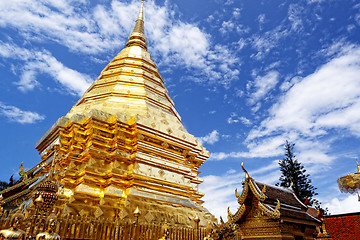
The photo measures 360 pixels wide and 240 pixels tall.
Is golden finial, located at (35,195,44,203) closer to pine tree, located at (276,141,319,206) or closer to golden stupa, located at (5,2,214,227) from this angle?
golden stupa, located at (5,2,214,227)

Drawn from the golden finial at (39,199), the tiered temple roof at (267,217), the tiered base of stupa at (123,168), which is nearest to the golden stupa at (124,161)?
the tiered base of stupa at (123,168)

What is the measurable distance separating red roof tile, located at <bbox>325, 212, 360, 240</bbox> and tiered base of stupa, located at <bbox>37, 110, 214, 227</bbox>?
13.9 ft

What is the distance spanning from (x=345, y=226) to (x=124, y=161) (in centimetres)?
793

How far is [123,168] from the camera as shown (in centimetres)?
859

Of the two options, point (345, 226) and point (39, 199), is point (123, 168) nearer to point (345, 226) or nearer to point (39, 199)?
point (39, 199)

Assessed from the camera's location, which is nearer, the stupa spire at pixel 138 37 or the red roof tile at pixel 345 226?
the red roof tile at pixel 345 226

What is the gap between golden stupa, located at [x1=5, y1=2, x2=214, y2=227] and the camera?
305 inches

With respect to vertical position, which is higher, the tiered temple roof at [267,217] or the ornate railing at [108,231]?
the tiered temple roof at [267,217]

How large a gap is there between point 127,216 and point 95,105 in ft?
16.0

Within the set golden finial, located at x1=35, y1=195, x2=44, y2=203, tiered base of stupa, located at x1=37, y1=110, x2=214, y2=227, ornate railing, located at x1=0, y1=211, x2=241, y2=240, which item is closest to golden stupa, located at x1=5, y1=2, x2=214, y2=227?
tiered base of stupa, located at x1=37, y1=110, x2=214, y2=227

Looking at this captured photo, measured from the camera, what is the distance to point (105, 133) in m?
8.96

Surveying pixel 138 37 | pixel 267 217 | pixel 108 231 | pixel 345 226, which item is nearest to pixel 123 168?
pixel 108 231

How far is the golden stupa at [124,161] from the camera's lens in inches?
305

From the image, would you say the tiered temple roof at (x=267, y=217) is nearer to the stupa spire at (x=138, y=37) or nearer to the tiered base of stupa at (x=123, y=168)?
the tiered base of stupa at (x=123, y=168)
